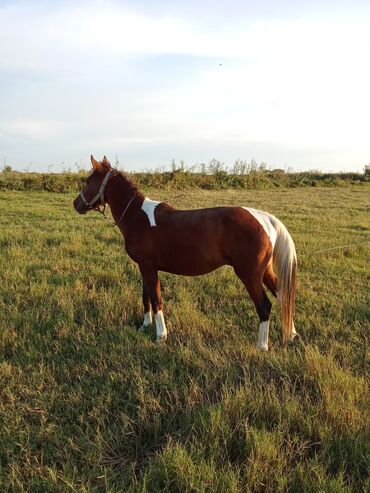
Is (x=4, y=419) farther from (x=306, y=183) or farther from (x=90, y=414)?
(x=306, y=183)

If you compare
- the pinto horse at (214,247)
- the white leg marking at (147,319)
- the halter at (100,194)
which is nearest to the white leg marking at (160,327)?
the pinto horse at (214,247)

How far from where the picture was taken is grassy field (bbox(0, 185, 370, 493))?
2.51 metres

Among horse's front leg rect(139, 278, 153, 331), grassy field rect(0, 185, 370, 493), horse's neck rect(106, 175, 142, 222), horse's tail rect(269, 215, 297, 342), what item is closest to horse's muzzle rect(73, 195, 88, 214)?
horse's neck rect(106, 175, 142, 222)

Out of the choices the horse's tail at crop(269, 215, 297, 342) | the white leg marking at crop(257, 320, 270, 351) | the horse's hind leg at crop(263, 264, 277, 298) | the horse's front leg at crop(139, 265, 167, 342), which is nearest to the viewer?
the white leg marking at crop(257, 320, 270, 351)

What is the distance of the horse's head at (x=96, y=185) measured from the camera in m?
5.03

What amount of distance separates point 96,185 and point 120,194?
333 millimetres

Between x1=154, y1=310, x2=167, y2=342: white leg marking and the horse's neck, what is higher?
the horse's neck

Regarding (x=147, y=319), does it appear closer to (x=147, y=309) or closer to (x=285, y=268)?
(x=147, y=309)

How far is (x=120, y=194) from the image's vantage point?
4.99 m

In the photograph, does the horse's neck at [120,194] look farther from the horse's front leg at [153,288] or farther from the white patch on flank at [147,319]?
the white patch on flank at [147,319]

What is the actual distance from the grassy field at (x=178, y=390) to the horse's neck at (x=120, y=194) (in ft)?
3.88

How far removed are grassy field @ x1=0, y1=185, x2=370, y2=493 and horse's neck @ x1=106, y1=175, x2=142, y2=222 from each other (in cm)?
118

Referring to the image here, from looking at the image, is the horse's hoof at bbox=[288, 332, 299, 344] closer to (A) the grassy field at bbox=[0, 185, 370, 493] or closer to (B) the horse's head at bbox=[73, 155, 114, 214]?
(A) the grassy field at bbox=[0, 185, 370, 493]

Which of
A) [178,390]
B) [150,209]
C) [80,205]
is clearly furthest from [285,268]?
[80,205]
